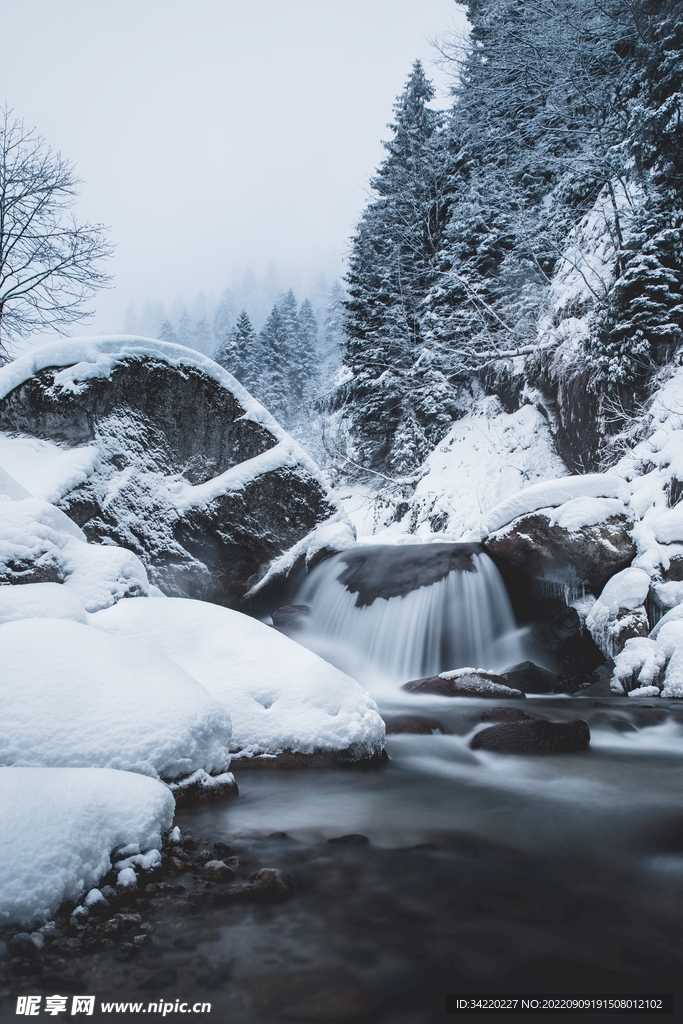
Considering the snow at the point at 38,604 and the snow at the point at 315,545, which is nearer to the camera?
the snow at the point at 38,604

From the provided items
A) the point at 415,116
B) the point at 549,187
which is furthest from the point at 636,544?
the point at 415,116

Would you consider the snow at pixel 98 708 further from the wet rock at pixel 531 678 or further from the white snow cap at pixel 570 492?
the white snow cap at pixel 570 492

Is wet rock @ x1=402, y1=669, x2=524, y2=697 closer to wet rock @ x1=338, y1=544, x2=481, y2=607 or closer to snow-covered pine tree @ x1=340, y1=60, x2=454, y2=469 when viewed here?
wet rock @ x1=338, y1=544, x2=481, y2=607

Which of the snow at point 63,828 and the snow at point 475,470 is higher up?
the snow at point 475,470

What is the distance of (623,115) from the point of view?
41.9ft

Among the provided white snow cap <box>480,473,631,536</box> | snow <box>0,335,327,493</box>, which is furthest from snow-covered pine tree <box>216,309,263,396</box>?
white snow cap <box>480,473,631,536</box>

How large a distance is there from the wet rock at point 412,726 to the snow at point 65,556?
2.67 metres

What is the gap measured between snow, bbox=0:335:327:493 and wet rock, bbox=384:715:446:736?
4.69 metres

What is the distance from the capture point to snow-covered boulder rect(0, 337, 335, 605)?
25.6 feet

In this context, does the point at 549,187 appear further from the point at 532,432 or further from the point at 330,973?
the point at 330,973

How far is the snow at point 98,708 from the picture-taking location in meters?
2.51

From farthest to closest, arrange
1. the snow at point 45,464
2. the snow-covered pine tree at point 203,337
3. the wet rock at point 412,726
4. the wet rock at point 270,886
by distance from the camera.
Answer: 1. the snow-covered pine tree at point 203,337
2. the snow at point 45,464
3. the wet rock at point 412,726
4. the wet rock at point 270,886

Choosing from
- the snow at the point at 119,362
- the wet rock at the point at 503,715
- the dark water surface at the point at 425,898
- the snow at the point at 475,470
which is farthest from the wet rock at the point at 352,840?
the snow at the point at 475,470

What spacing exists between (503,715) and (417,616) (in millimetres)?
2951
